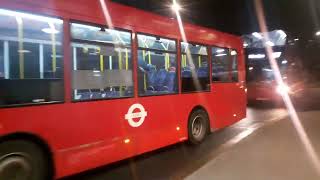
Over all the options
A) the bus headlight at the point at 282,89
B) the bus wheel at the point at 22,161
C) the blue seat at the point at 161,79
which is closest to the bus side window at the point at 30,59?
the bus wheel at the point at 22,161

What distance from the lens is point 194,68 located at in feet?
33.4

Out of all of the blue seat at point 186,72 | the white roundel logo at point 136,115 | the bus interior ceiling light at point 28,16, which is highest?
the bus interior ceiling light at point 28,16

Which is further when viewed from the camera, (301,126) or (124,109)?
(301,126)

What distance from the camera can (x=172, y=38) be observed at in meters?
9.30

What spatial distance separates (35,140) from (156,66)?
10.7 feet

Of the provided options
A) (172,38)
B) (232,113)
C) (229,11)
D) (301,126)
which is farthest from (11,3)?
(229,11)

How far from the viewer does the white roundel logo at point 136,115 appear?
779cm

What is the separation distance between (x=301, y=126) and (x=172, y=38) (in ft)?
18.0

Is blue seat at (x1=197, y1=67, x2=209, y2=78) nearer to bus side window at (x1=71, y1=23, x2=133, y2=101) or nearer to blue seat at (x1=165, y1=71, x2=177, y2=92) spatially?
blue seat at (x1=165, y1=71, x2=177, y2=92)

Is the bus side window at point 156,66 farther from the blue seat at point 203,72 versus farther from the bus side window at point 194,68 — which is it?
the blue seat at point 203,72

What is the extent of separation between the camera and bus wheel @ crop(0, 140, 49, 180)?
568 cm

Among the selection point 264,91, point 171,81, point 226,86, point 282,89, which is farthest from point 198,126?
point 282,89

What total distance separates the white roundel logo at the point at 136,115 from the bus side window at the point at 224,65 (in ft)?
11.0

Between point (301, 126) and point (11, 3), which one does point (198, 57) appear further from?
point (11, 3)
